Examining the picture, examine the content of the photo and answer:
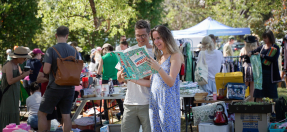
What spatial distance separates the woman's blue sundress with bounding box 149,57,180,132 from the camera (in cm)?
277

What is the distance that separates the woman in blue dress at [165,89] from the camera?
276cm

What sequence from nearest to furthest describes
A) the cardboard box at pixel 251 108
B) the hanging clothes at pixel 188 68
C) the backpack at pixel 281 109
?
the cardboard box at pixel 251 108, the backpack at pixel 281 109, the hanging clothes at pixel 188 68

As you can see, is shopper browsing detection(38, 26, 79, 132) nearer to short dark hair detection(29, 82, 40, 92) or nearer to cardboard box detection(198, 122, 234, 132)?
short dark hair detection(29, 82, 40, 92)

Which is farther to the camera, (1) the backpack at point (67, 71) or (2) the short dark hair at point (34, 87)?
(2) the short dark hair at point (34, 87)

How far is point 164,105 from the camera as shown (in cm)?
278

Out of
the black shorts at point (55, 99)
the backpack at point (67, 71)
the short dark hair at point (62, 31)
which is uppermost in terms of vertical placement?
the short dark hair at point (62, 31)

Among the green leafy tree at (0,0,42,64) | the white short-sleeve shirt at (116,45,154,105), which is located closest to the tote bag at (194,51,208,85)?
the white short-sleeve shirt at (116,45,154,105)

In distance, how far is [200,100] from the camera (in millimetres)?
4961

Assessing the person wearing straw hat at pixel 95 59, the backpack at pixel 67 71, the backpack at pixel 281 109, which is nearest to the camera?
the backpack at pixel 67 71

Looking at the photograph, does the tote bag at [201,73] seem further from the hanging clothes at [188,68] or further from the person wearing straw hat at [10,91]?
the person wearing straw hat at [10,91]

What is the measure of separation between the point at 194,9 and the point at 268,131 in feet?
91.5

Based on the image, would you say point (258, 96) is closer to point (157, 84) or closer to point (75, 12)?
point (157, 84)

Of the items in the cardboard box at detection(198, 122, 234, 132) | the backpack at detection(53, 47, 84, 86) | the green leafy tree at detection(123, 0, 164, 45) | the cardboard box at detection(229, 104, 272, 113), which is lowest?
the cardboard box at detection(198, 122, 234, 132)

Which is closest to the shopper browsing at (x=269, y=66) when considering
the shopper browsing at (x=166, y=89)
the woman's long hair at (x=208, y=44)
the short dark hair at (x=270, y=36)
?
the short dark hair at (x=270, y=36)
